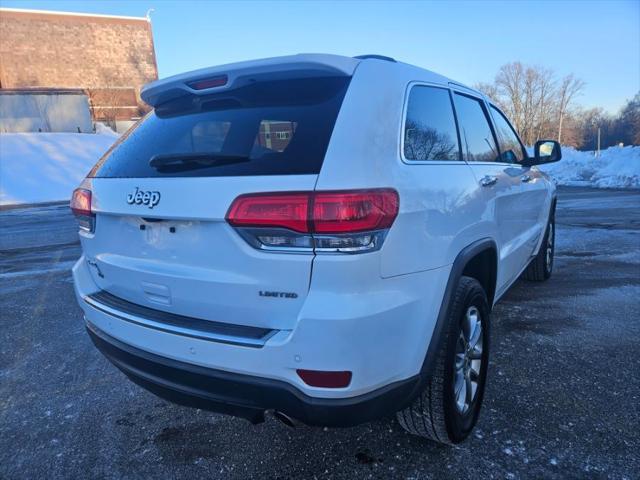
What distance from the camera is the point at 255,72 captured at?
6.38 feet

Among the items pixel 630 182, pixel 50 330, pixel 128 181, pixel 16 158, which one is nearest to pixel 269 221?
pixel 128 181

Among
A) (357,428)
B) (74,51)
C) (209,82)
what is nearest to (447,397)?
(357,428)

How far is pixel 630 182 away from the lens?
1593 centimetres

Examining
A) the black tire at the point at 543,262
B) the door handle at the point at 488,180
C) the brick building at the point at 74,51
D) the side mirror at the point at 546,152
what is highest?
the brick building at the point at 74,51

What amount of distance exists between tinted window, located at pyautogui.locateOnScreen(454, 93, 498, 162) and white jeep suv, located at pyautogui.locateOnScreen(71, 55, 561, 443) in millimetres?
290

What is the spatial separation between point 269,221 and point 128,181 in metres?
0.87

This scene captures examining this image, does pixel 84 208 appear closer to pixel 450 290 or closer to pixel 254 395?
pixel 254 395

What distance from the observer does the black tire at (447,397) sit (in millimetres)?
2029

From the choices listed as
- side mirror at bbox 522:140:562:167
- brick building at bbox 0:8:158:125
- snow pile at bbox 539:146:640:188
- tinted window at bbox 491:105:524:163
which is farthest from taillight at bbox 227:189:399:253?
brick building at bbox 0:8:158:125

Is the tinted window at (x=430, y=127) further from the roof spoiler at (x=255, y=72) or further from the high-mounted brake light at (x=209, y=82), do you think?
the high-mounted brake light at (x=209, y=82)

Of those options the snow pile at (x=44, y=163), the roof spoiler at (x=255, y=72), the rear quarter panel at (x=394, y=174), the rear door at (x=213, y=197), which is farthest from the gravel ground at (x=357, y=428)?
the snow pile at (x=44, y=163)

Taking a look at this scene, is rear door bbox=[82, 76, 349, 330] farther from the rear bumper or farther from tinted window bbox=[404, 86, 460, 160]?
tinted window bbox=[404, 86, 460, 160]

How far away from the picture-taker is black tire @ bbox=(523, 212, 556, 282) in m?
4.73

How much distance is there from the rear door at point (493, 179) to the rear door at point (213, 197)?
3.72 feet
